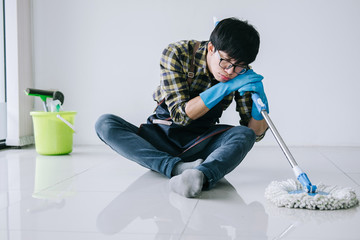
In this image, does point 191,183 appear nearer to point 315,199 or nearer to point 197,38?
point 315,199

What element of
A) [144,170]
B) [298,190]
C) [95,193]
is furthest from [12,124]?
[298,190]

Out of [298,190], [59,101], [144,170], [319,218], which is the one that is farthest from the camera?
[59,101]

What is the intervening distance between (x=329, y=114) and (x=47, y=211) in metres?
1.85

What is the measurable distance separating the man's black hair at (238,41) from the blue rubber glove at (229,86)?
0.21 ft

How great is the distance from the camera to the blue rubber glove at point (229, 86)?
1.31 metres

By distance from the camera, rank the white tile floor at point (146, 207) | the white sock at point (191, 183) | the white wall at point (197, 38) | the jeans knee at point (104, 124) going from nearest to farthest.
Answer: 1. the white tile floor at point (146, 207)
2. the white sock at point (191, 183)
3. the jeans knee at point (104, 124)
4. the white wall at point (197, 38)

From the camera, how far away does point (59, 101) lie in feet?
7.34

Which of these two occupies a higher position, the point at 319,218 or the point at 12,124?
the point at 319,218

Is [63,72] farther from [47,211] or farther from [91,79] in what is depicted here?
[47,211]

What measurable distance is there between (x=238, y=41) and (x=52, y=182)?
2.51 feet

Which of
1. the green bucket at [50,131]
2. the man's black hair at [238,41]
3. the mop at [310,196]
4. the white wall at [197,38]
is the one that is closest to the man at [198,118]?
the man's black hair at [238,41]

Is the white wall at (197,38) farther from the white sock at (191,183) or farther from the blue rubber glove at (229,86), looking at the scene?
the white sock at (191,183)

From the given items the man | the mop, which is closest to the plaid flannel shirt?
the man

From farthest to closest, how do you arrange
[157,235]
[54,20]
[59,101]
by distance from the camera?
[54,20] → [59,101] → [157,235]
